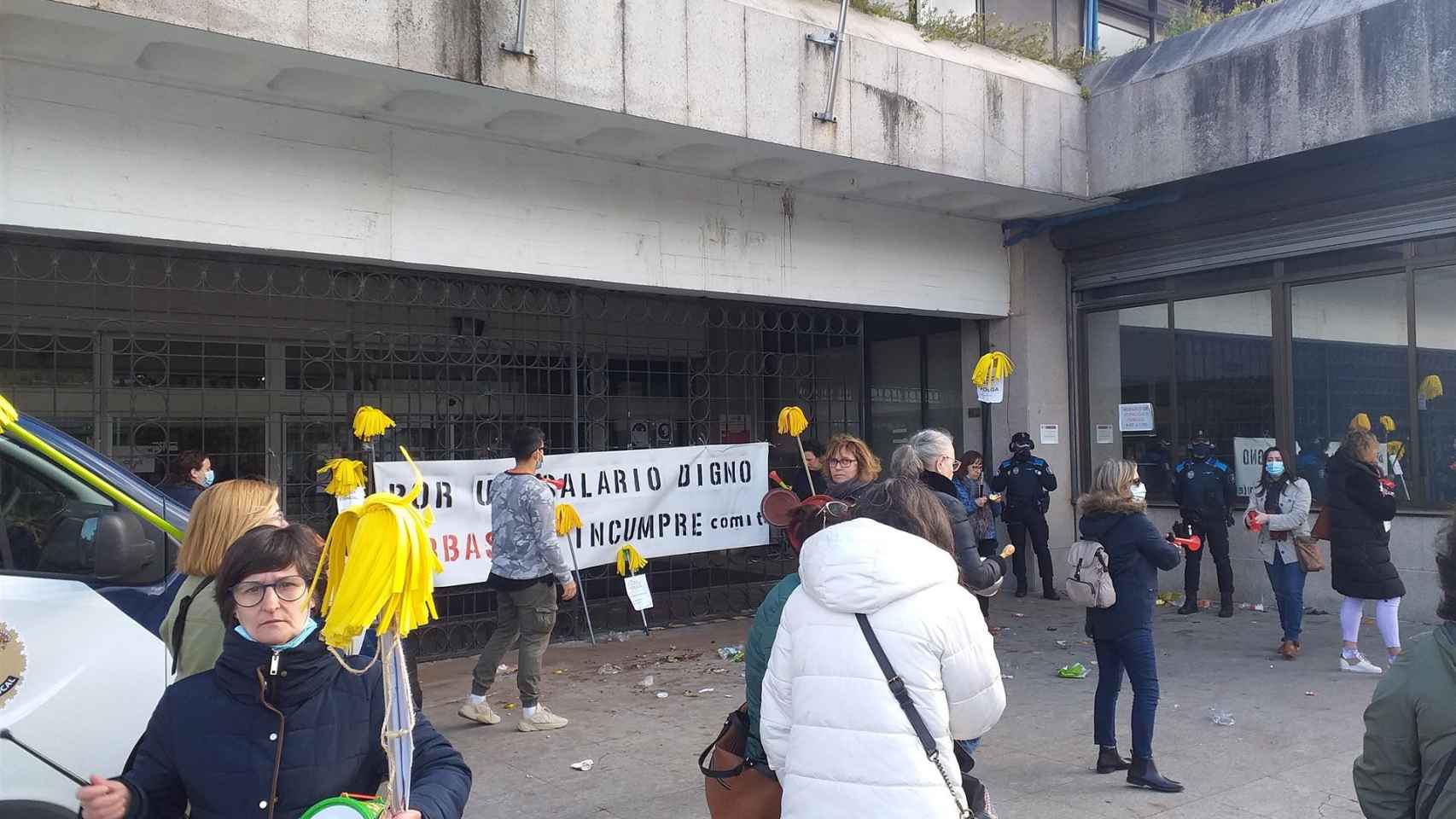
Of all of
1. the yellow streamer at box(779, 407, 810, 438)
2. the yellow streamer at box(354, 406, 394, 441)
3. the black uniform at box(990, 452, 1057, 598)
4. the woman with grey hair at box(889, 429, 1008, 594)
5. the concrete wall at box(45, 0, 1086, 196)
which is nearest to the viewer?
the woman with grey hair at box(889, 429, 1008, 594)

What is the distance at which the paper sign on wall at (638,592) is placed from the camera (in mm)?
8945

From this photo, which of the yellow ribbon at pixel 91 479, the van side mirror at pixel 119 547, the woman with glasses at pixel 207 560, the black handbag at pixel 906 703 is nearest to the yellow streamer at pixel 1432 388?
the black handbag at pixel 906 703

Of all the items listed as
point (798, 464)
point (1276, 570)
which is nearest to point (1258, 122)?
point (1276, 570)

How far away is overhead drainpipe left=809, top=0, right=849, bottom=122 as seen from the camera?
825 cm

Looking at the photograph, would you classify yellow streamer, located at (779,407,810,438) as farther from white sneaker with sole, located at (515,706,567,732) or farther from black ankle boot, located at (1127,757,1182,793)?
black ankle boot, located at (1127,757,1182,793)

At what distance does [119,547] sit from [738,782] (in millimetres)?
2189

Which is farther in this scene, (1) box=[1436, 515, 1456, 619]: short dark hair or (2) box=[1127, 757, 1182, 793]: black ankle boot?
(2) box=[1127, 757, 1182, 793]: black ankle boot

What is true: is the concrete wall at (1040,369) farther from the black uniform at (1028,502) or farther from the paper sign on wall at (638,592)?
the paper sign on wall at (638,592)

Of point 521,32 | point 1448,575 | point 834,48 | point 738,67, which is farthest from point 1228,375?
point 1448,575

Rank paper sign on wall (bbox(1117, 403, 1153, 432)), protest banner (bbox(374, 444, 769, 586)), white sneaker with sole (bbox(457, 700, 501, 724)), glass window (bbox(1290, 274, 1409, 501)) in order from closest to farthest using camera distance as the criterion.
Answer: white sneaker with sole (bbox(457, 700, 501, 724)) → protest banner (bbox(374, 444, 769, 586)) → glass window (bbox(1290, 274, 1409, 501)) → paper sign on wall (bbox(1117, 403, 1153, 432))

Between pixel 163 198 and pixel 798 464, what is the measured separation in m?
6.91

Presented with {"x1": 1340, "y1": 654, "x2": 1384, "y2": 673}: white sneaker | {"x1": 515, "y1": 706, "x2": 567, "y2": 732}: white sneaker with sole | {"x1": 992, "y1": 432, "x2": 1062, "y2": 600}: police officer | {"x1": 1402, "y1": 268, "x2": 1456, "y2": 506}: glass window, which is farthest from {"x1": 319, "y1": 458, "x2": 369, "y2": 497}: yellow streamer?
{"x1": 1402, "y1": 268, "x2": 1456, "y2": 506}: glass window

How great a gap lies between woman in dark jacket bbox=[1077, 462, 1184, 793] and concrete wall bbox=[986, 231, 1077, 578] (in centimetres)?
635

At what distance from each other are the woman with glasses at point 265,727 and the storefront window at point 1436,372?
1001cm
